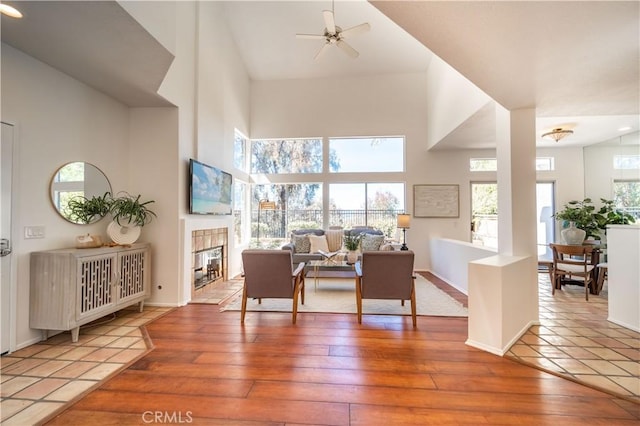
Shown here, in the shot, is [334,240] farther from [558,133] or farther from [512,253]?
[558,133]

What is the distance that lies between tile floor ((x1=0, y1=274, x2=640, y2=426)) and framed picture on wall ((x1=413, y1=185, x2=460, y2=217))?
3185 millimetres

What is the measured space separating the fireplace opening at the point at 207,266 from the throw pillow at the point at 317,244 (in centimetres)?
180

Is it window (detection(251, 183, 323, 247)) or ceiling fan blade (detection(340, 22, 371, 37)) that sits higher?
ceiling fan blade (detection(340, 22, 371, 37))

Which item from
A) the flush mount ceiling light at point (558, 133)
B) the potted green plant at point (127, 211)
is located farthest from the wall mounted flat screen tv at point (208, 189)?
the flush mount ceiling light at point (558, 133)

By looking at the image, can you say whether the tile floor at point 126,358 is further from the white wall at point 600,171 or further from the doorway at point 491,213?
the white wall at point 600,171

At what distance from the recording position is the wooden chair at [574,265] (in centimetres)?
394

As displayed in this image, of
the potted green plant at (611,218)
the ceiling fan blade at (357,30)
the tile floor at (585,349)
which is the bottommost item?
the tile floor at (585,349)

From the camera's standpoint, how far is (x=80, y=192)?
305cm

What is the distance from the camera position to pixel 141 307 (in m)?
3.48

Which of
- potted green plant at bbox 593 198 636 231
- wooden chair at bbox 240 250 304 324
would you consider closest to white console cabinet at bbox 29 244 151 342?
wooden chair at bbox 240 250 304 324

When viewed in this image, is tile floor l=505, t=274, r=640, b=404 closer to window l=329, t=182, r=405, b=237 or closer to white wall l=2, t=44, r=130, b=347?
window l=329, t=182, r=405, b=237

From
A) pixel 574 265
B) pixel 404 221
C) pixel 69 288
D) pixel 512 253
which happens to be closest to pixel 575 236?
pixel 574 265

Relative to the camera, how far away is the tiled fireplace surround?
4.02m

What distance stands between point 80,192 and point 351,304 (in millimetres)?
3541
